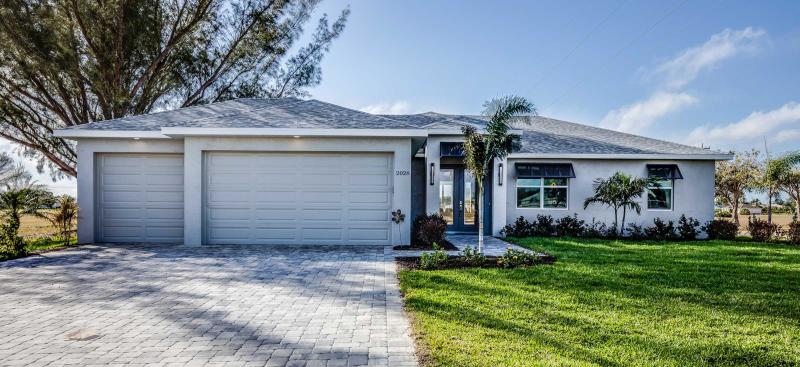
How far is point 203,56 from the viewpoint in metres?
16.8

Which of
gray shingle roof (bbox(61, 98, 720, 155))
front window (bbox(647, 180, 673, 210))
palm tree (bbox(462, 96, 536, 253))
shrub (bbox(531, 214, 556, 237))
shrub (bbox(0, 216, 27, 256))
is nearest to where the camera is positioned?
palm tree (bbox(462, 96, 536, 253))

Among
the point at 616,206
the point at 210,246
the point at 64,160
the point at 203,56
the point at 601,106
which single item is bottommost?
the point at 210,246

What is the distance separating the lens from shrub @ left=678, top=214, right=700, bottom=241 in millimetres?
13742

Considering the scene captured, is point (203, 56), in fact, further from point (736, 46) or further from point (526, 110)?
point (736, 46)

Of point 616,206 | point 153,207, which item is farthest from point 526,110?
point 153,207

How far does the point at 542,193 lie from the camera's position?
1447 centimetres

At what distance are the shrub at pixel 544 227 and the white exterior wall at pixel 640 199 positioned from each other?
489mm

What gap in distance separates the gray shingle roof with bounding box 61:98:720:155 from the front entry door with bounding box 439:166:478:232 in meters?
1.84

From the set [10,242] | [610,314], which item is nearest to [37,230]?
[10,242]

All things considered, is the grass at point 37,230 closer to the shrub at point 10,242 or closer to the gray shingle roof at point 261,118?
the shrub at point 10,242

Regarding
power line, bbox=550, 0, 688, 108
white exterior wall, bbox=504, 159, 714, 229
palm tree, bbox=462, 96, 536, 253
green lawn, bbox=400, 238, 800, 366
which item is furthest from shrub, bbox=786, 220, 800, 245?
palm tree, bbox=462, 96, 536, 253

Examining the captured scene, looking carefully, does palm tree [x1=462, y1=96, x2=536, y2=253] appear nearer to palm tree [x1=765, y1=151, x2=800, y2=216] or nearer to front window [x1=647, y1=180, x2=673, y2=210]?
front window [x1=647, y1=180, x2=673, y2=210]

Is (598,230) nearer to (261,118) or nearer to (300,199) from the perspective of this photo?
(300,199)

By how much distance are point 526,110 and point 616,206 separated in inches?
279
